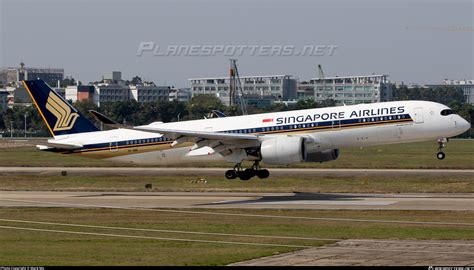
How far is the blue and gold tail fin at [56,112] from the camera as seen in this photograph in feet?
201

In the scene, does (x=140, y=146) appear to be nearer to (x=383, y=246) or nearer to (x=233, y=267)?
(x=383, y=246)

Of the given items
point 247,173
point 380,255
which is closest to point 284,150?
point 247,173

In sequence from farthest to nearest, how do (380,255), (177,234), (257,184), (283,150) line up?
(257,184)
(283,150)
(177,234)
(380,255)

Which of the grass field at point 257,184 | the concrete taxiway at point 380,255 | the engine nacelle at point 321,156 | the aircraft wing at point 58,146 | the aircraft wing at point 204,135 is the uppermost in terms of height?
the aircraft wing at point 204,135

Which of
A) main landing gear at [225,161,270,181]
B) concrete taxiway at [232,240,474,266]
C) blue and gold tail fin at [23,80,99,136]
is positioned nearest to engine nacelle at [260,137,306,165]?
main landing gear at [225,161,270,181]

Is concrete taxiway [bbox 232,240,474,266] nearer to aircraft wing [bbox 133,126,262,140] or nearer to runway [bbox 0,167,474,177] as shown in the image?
aircraft wing [bbox 133,126,262,140]

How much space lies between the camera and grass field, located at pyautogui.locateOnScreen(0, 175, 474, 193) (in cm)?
5903

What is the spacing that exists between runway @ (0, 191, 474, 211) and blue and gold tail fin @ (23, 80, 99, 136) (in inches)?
198

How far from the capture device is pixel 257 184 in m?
61.9

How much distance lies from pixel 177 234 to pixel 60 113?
25967 millimetres

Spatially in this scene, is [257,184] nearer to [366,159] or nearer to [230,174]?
[230,174]

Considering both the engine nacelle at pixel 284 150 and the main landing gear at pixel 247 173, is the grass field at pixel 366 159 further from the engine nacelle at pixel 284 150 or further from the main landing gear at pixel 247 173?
the engine nacelle at pixel 284 150

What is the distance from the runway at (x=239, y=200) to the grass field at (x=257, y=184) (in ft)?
10.2

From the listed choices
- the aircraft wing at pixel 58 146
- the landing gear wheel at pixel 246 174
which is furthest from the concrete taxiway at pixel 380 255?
the aircraft wing at pixel 58 146
